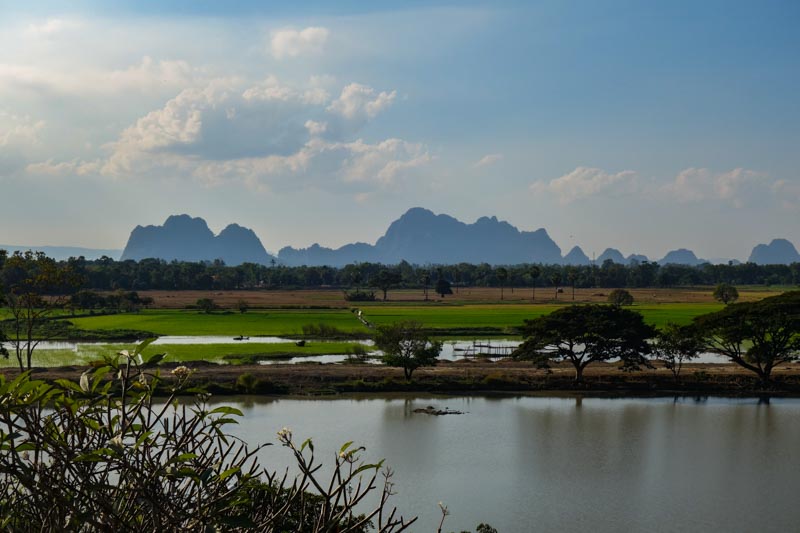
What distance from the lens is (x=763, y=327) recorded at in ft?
115

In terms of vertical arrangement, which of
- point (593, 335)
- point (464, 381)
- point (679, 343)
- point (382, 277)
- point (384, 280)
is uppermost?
point (382, 277)

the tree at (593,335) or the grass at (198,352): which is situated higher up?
the tree at (593,335)

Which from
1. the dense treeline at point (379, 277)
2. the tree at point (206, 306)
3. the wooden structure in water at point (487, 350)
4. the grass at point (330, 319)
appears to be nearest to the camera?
the wooden structure in water at point (487, 350)

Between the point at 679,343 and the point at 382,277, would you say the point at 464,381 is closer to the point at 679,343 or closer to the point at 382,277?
the point at 679,343

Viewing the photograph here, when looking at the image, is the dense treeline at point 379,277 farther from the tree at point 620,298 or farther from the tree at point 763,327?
the tree at point 763,327

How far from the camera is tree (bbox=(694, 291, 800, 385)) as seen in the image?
35.0 meters

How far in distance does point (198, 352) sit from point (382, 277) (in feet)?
196

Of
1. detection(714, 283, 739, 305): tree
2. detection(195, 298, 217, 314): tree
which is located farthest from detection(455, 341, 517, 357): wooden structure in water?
detection(714, 283, 739, 305): tree

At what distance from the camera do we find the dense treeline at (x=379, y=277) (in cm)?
11231

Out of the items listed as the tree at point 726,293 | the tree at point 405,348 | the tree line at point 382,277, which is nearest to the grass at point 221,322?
the tree at point 405,348

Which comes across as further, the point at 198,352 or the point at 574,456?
the point at 198,352

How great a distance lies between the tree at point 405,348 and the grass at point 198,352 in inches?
431

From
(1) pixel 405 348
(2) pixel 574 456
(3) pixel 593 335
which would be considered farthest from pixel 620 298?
(2) pixel 574 456

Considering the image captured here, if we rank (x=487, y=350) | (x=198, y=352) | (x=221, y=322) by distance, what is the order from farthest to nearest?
1. (x=221, y=322)
2. (x=487, y=350)
3. (x=198, y=352)
